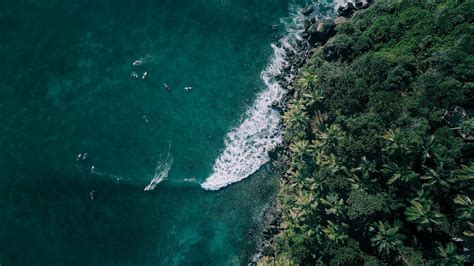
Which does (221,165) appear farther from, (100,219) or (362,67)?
(362,67)

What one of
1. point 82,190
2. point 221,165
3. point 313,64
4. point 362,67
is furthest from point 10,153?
point 362,67

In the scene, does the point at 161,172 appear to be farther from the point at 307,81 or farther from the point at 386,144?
the point at 386,144

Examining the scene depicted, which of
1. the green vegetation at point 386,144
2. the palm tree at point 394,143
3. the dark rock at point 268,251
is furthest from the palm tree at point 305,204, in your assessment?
the palm tree at point 394,143

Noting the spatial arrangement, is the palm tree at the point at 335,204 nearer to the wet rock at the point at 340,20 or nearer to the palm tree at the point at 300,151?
the palm tree at the point at 300,151

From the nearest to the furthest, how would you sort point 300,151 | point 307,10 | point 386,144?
point 386,144 < point 300,151 < point 307,10

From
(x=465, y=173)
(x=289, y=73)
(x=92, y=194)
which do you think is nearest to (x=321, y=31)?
(x=289, y=73)

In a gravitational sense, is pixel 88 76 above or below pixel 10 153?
above
